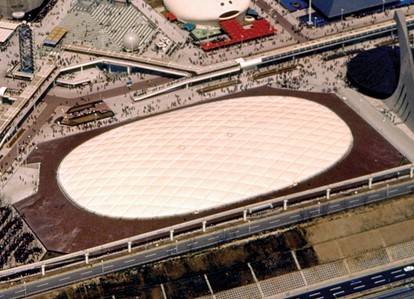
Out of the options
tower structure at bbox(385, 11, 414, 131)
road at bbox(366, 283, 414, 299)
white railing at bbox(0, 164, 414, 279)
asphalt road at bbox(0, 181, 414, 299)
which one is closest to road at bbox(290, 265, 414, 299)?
asphalt road at bbox(0, 181, 414, 299)

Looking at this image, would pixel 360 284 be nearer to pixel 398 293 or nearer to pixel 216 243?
pixel 398 293

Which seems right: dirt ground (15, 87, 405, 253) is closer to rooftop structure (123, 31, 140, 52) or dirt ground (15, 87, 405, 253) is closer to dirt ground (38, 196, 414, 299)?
dirt ground (38, 196, 414, 299)

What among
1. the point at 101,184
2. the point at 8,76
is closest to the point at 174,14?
the point at 8,76

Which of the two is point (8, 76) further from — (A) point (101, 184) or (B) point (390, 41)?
(B) point (390, 41)

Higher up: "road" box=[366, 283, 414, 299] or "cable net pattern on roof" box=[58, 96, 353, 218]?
"cable net pattern on roof" box=[58, 96, 353, 218]

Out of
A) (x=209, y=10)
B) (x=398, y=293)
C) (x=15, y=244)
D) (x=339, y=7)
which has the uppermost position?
(x=339, y=7)

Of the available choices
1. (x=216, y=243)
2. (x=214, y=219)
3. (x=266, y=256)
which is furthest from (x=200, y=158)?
(x=266, y=256)

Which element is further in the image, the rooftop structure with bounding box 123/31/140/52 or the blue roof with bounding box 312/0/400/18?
the blue roof with bounding box 312/0/400/18

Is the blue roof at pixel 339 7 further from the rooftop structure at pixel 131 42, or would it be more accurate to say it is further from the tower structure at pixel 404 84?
the rooftop structure at pixel 131 42
